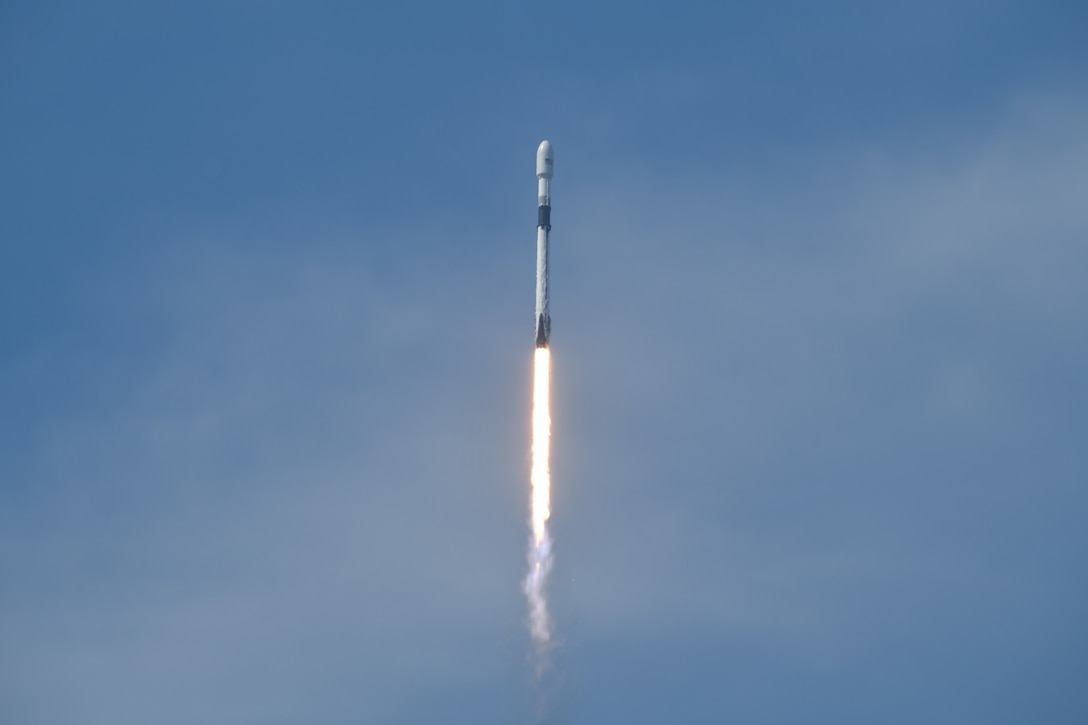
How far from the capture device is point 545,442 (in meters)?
100

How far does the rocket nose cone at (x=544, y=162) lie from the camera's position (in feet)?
317

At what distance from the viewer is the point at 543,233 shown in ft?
310

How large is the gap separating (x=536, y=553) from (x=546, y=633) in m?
4.76

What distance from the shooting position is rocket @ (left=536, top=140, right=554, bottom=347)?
307 feet

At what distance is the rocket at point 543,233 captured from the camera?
307ft

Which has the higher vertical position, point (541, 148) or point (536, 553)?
point (541, 148)

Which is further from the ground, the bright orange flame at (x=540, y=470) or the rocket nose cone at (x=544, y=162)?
the rocket nose cone at (x=544, y=162)

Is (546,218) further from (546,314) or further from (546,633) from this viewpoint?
(546,633)

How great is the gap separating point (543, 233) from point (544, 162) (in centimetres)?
469

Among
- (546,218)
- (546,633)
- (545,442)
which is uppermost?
(546,218)

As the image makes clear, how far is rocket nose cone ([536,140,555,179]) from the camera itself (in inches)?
3802

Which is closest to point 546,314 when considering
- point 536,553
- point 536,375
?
point 536,375

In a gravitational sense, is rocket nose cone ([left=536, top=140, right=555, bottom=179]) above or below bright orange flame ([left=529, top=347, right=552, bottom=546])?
above

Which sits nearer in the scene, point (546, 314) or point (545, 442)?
point (546, 314)
